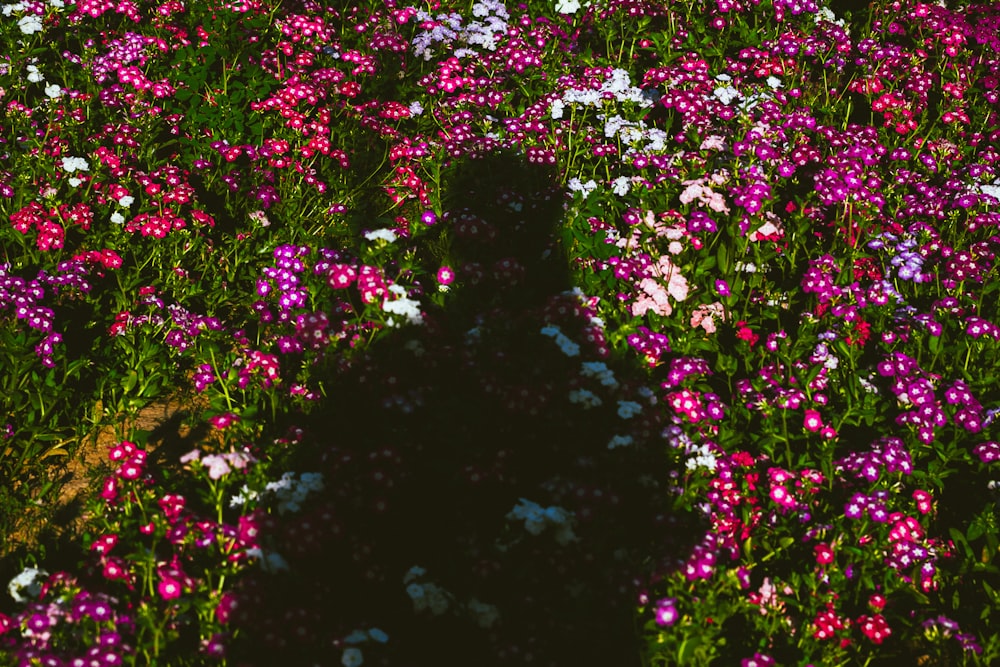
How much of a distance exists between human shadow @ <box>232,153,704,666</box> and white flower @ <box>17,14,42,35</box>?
3748 mm

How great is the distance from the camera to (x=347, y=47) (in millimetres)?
6961

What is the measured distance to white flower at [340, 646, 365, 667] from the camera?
9.83 feet

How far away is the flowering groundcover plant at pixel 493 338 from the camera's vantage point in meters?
3.45

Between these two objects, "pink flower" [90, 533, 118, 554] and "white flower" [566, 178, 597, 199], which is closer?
"pink flower" [90, 533, 118, 554]

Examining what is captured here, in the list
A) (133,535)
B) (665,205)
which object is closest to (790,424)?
(665,205)

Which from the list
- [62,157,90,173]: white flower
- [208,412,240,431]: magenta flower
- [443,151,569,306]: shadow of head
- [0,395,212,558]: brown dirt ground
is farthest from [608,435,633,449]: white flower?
[62,157,90,173]: white flower

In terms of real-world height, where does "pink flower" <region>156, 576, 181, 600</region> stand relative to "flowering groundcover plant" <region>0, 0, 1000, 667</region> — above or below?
below

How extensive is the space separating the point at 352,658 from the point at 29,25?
532 cm

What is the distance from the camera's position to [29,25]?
6008mm

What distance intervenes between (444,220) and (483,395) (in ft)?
5.57

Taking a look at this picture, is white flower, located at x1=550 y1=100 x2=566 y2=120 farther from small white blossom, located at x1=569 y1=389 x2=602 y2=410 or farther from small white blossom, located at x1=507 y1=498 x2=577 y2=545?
small white blossom, located at x1=507 y1=498 x2=577 y2=545

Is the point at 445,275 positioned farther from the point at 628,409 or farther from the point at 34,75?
the point at 34,75

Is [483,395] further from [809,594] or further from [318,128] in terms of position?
[318,128]

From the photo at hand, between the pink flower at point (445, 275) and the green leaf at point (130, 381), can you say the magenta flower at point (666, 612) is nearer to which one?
the pink flower at point (445, 275)
